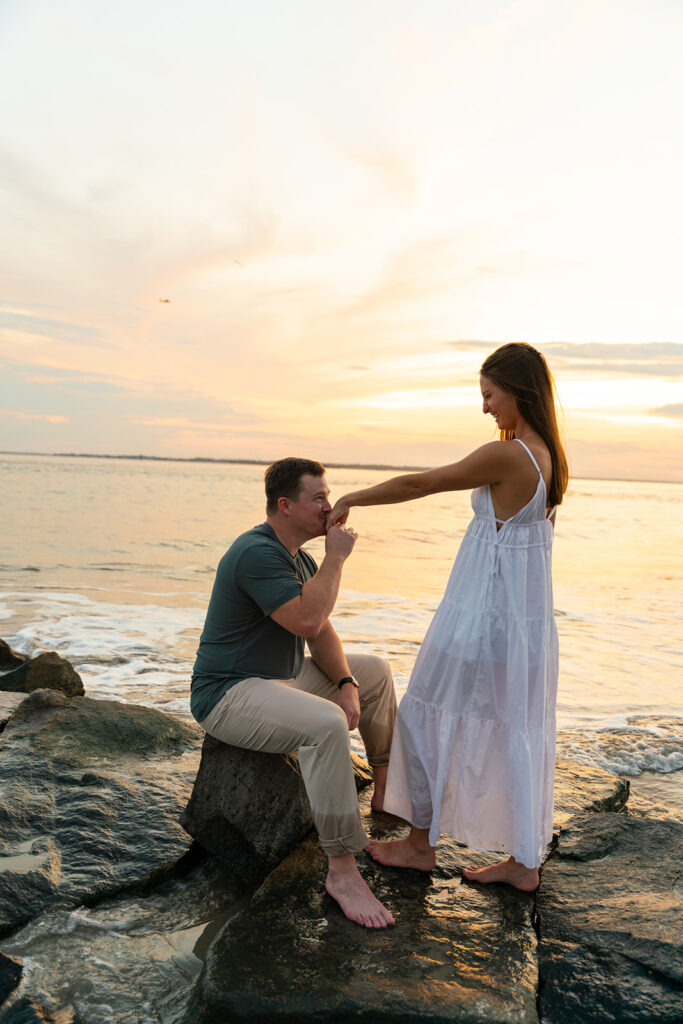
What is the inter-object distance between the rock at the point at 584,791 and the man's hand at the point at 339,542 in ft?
6.46

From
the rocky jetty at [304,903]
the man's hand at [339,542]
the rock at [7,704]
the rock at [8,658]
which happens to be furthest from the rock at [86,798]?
the rock at [8,658]

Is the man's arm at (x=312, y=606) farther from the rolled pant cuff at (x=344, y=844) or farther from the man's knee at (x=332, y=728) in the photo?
the rolled pant cuff at (x=344, y=844)

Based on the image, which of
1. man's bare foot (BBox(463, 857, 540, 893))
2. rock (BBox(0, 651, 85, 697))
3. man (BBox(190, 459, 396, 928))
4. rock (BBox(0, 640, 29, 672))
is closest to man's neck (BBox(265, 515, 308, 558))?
man (BBox(190, 459, 396, 928))

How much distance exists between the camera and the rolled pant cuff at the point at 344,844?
3391mm

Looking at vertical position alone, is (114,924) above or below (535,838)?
below

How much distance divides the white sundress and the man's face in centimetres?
92

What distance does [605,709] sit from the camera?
8023 millimetres

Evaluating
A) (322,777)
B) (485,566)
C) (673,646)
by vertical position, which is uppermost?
(485,566)

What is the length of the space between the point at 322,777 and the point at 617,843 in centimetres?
176

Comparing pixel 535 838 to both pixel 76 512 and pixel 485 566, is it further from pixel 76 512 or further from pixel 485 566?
pixel 76 512

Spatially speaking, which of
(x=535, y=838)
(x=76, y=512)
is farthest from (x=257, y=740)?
(x=76, y=512)

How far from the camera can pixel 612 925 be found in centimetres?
323

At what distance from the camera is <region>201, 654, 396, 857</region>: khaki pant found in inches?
135

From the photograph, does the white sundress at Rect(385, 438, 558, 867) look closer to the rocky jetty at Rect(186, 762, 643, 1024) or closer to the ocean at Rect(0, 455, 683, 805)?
the rocky jetty at Rect(186, 762, 643, 1024)
